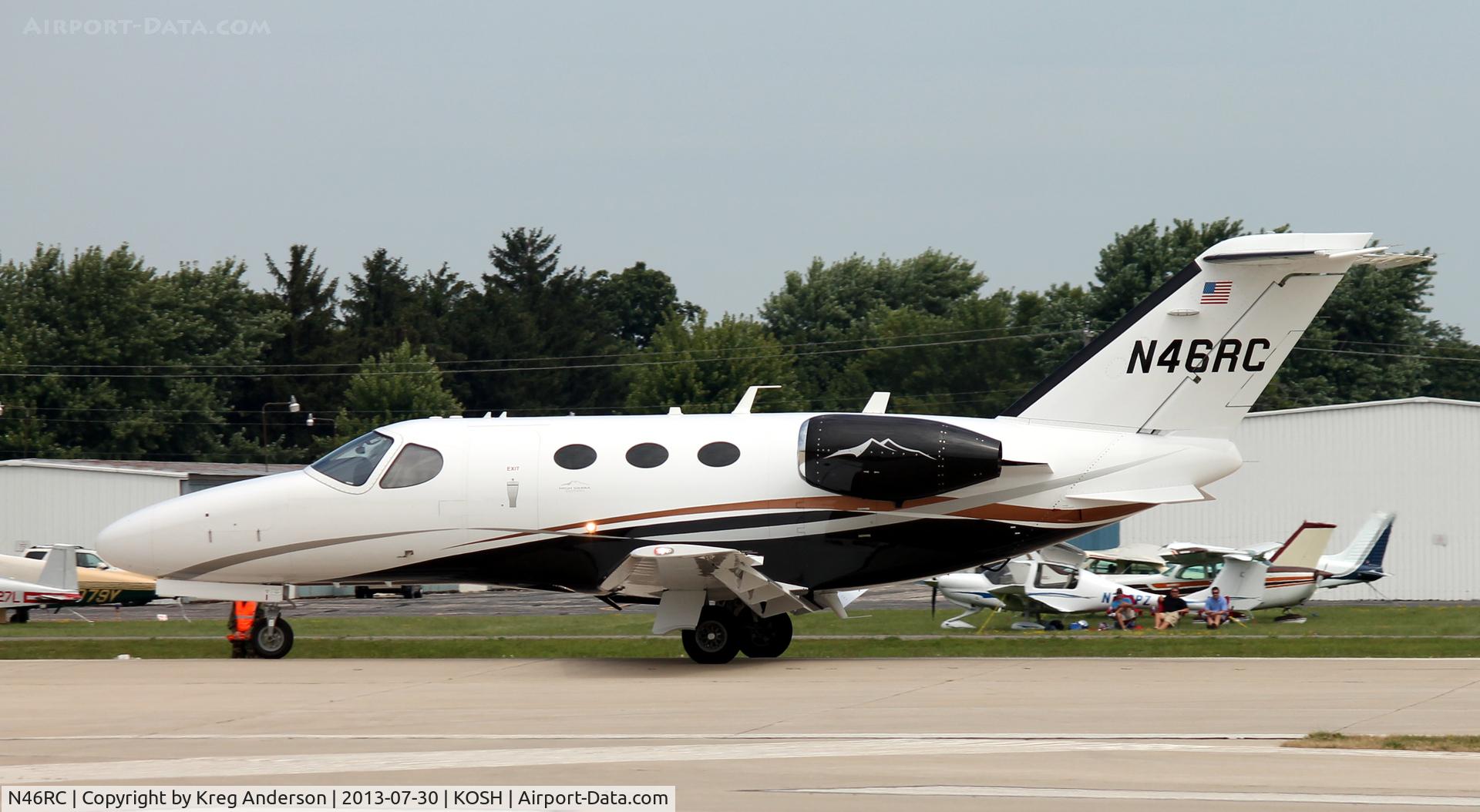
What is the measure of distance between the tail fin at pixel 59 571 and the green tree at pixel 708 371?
3359 cm

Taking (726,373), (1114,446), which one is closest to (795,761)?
(1114,446)

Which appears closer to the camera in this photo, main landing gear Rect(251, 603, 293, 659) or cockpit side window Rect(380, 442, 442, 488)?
cockpit side window Rect(380, 442, 442, 488)

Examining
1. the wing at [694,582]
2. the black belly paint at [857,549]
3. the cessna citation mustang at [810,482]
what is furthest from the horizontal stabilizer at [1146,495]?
the wing at [694,582]

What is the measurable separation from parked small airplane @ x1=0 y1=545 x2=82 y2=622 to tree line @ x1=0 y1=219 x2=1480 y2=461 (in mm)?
33382

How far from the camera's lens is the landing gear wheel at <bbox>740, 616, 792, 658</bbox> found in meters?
18.3

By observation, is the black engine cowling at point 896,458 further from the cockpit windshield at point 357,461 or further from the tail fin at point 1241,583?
the tail fin at point 1241,583

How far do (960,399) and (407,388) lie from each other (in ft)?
94.3

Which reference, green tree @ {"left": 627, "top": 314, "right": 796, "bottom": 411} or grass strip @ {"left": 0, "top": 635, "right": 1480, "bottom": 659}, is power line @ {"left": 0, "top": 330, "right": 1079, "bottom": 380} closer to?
green tree @ {"left": 627, "top": 314, "right": 796, "bottom": 411}

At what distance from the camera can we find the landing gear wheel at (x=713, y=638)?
57.6 feet

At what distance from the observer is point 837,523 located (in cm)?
1714

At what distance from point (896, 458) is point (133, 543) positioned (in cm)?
919

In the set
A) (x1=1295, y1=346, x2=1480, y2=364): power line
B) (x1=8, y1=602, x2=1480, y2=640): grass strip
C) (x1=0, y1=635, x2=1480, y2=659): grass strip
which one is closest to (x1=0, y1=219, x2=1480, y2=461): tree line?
(x1=1295, y1=346, x2=1480, y2=364): power line

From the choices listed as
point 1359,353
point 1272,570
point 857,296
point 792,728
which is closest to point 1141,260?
point 1359,353

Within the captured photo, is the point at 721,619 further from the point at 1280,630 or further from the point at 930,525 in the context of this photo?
the point at 1280,630
